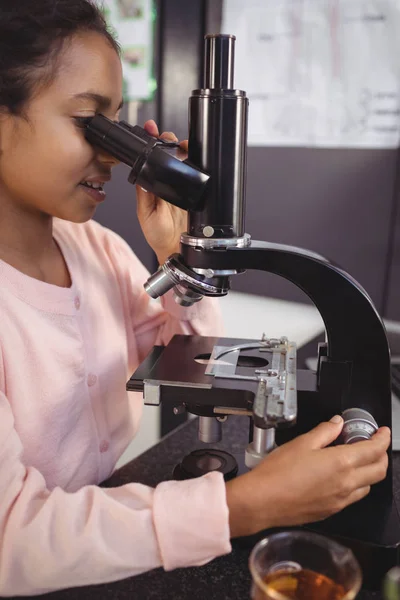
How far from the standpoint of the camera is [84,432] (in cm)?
113

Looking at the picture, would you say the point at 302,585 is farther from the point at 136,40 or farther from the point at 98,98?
the point at 136,40

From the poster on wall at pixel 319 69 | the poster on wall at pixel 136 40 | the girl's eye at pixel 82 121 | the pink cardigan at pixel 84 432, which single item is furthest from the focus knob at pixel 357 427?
the poster on wall at pixel 136 40

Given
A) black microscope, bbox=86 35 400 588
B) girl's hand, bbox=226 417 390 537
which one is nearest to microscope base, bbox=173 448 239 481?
black microscope, bbox=86 35 400 588

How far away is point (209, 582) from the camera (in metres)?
0.79

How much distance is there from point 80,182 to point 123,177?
49.2 inches

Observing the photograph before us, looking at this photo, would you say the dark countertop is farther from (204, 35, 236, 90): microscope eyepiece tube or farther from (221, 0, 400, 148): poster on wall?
(221, 0, 400, 148): poster on wall

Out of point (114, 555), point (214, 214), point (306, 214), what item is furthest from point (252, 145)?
point (114, 555)

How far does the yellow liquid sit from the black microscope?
0.76 feet

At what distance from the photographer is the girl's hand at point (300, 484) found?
2.39 feet

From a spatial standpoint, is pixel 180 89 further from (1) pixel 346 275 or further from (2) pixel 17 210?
(1) pixel 346 275

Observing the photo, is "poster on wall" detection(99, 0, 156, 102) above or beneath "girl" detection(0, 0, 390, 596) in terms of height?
above

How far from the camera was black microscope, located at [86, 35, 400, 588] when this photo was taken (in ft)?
2.66

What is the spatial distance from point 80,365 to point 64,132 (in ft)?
1.37

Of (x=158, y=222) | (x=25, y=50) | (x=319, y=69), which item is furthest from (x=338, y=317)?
(x=319, y=69)
